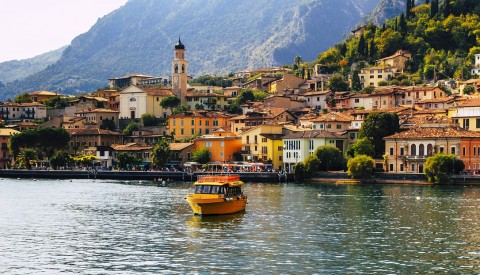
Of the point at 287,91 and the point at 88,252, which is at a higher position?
the point at 287,91

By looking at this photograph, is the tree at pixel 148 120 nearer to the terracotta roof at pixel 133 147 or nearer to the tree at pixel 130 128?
the tree at pixel 130 128

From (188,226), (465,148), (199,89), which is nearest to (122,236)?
(188,226)

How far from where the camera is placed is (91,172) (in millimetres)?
122812

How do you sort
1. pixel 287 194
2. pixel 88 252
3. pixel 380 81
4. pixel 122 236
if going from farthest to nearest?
1. pixel 380 81
2. pixel 287 194
3. pixel 122 236
4. pixel 88 252

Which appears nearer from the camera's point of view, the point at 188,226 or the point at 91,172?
the point at 188,226

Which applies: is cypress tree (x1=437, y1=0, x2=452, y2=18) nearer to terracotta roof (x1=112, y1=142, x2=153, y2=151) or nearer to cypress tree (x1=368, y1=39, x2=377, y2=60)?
cypress tree (x1=368, y1=39, x2=377, y2=60)

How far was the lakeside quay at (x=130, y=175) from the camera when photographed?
108 m

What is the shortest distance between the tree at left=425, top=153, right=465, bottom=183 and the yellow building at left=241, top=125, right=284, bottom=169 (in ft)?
88.9

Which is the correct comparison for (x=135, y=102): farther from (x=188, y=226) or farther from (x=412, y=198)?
(x=188, y=226)

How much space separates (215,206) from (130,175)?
190 feet

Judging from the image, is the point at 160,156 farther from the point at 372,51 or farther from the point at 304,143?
the point at 372,51

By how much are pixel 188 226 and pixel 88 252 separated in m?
11.8

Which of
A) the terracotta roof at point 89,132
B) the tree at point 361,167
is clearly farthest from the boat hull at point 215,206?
the terracotta roof at point 89,132

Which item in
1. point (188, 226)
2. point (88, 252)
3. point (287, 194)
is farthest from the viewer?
point (287, 194)
